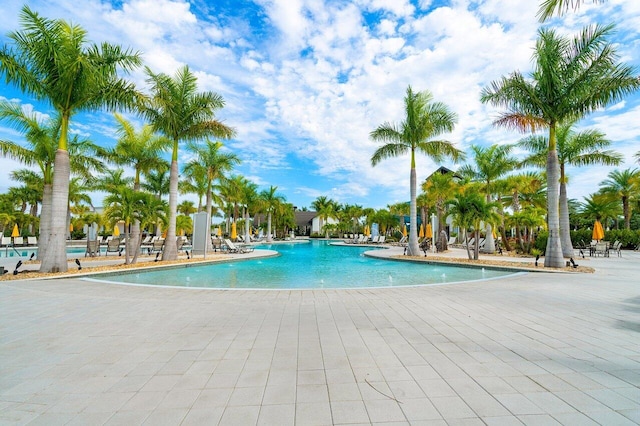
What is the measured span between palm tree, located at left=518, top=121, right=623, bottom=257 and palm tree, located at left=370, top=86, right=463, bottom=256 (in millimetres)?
4899

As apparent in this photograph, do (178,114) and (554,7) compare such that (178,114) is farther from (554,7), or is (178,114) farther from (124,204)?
(554,7)

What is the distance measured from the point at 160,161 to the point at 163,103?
17.2 feet

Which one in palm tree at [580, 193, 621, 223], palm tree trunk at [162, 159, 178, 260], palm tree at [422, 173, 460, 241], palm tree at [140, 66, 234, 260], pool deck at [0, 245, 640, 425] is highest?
palm tree at [140, 66, 234, 260]

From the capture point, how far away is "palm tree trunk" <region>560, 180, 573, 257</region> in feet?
50.2

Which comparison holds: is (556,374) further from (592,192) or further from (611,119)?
(592,192)

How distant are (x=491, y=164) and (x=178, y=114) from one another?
18603 millimetres

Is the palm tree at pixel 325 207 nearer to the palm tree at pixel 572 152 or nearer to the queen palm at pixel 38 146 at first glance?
the palm tree at pixel 572 152

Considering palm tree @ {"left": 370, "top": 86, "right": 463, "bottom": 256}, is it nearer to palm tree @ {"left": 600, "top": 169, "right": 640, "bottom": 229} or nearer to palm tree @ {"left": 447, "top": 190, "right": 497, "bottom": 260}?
palm tree @ {"left": 447, "top": 190, "right": 497, "bottom": 260}

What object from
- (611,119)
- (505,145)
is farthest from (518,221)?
(611,119)

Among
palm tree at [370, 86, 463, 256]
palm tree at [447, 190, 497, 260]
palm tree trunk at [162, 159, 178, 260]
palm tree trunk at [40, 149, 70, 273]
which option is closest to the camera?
palm tree trunk at [40, 149, 70, 273]

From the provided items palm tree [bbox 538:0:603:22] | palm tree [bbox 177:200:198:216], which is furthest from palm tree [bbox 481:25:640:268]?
palm tree [bbox 177:200:198:216]

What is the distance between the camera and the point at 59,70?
9234mm

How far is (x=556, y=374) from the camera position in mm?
2877

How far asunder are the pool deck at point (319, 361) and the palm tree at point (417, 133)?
40.1ft
